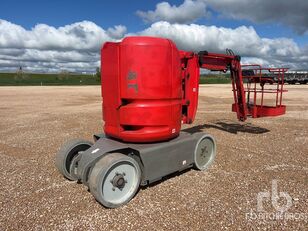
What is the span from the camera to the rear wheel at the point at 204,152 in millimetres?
6770

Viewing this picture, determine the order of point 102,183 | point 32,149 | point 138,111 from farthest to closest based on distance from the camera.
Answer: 1. point 32,149
2. point 138,111
3. point 102,183

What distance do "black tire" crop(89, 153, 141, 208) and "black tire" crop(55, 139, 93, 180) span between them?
1278 mm

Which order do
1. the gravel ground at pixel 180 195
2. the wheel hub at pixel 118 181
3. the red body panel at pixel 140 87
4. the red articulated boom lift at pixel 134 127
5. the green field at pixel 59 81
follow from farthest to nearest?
the green field at pixel 59 81, the red body panel at pixel 140 87, the red articulated boom lift at pixel 134 127, the wheel hub at pixel 118 181, the gravel ground at pixel 180 195

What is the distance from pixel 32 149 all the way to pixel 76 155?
3395 millimetres

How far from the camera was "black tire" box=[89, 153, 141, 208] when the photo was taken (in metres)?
4.88

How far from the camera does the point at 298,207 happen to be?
16.9ft

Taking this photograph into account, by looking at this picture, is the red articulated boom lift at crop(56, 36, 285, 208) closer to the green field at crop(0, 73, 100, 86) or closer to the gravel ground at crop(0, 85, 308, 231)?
the gravel ground at crop(0, 85, 308, 231)

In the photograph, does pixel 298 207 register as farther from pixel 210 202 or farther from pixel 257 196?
pixel 210 202

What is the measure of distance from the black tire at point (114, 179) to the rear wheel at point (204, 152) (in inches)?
73.7

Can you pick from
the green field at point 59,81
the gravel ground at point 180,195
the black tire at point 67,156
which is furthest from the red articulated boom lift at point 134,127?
the green field at point 59,81

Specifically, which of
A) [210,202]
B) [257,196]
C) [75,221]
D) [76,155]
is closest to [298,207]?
[257,196]

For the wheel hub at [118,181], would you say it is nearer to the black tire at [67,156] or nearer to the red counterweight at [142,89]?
the red counterweight at [142,89]

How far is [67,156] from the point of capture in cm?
616

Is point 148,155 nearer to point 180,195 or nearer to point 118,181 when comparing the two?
point 118,181
